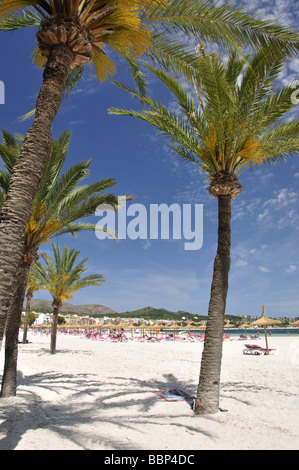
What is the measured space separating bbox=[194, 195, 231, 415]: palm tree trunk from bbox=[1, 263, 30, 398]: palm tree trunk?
13.0 feet

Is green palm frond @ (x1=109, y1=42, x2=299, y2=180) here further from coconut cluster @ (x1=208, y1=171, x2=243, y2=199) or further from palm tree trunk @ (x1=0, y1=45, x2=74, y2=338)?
palm tree trunk @ (x1=0, y1=45, x2=74, y2=338)

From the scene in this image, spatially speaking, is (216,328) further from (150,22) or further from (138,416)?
(150,22)

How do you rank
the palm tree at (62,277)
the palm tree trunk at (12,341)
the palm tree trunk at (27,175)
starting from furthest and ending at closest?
1. the palm tree at (62,277)
2. the palm tree trunk at (12,341)
3. the palm tree trunk at (27,175)

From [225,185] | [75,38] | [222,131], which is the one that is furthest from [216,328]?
[75,38]

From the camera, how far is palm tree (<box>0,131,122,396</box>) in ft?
21.7

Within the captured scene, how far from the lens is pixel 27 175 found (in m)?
3.08

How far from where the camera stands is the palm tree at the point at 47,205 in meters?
6.60

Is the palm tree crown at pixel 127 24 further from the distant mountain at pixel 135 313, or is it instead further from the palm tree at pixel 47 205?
the distant mountain at pixel 135 313

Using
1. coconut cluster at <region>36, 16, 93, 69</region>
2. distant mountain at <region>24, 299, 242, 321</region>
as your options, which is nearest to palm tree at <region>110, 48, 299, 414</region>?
coconut cluster at <region>36, 16, 93, 69</region>

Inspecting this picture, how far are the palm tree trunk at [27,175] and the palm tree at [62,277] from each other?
1466 centimetres

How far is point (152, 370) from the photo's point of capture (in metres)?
11.6

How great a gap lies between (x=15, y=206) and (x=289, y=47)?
4.19 metres

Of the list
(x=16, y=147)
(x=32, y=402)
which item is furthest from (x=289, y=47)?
(x=32, y=402)

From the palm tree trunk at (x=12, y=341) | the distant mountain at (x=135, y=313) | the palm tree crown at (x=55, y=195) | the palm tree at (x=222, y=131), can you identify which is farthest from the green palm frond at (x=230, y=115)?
the distant mountain at (x=135, y=313)
